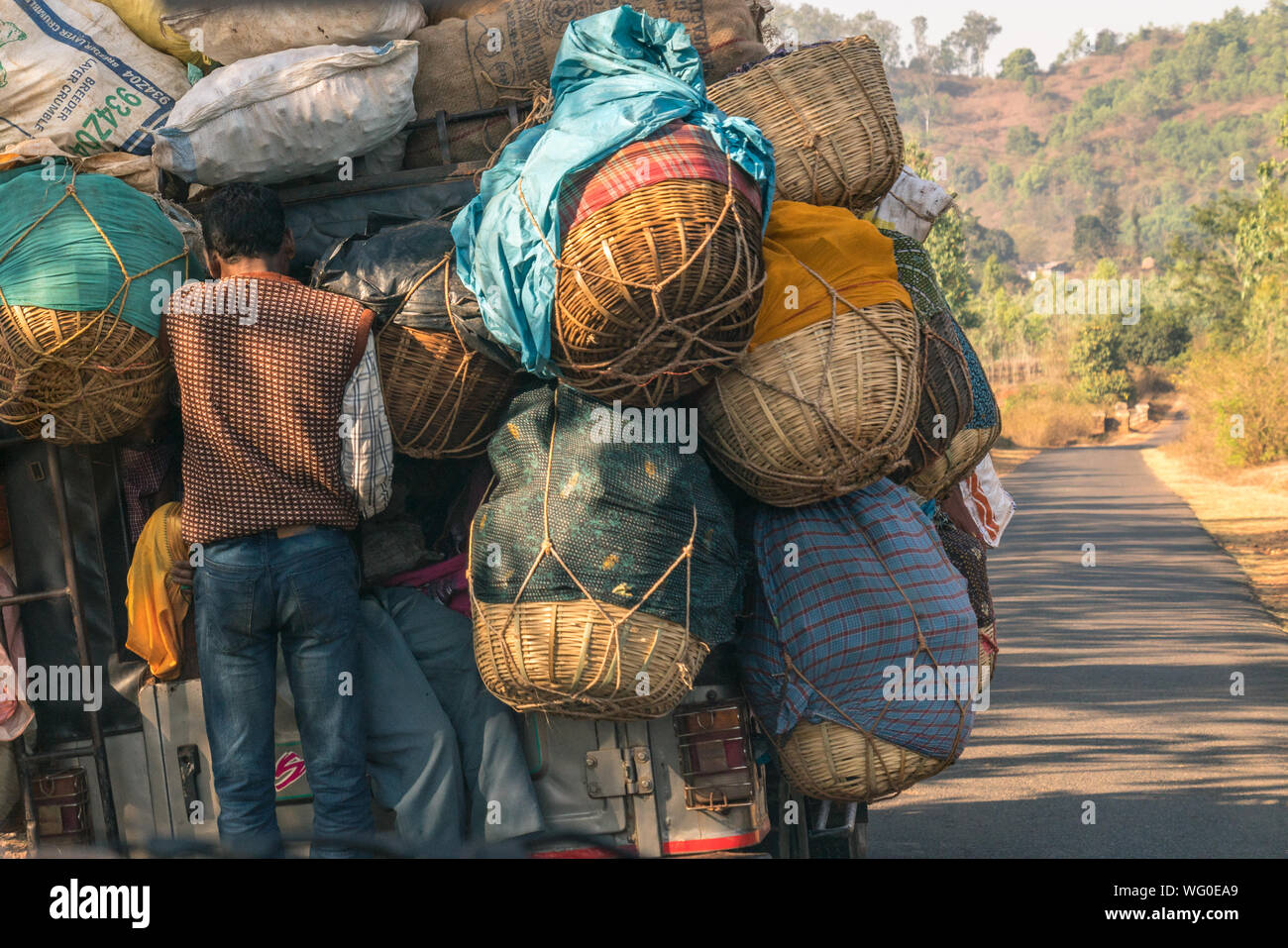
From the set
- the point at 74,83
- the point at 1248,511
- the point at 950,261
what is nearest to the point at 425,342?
the point at 74,83

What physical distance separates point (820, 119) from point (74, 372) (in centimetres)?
203

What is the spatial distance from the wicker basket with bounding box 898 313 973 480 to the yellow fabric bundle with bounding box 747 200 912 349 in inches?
15.3

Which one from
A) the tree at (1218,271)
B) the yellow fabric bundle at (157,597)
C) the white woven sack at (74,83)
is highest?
the tree at (1218,271)

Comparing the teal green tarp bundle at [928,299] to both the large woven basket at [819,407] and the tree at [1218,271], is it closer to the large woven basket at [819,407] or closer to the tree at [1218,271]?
the large woven basket at [819,407]

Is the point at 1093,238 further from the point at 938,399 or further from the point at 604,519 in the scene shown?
the point at 604,519

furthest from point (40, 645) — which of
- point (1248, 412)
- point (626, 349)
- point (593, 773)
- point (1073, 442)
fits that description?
point (1073, 442)

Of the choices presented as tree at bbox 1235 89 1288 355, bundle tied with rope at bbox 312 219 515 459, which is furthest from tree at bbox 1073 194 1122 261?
bundle tied with rope at bbox 312 219 515 459

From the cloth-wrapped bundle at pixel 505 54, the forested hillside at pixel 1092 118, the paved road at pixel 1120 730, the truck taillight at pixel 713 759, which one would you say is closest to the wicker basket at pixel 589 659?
the truck taillight at pixel 713 759

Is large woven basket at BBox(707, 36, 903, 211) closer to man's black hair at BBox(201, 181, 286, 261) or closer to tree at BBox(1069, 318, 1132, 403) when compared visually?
man's black hair at BBox(201, 181, 286, 261)

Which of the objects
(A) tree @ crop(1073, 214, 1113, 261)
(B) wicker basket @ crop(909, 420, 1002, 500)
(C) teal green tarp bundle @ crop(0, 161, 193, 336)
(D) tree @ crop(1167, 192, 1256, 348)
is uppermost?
(A) tree @ crop(1073, 214, 1113, 261)

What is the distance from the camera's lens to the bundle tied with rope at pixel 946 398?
361cm

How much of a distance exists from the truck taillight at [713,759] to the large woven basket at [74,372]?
1549mm

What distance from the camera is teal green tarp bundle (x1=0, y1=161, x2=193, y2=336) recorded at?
2877 mm

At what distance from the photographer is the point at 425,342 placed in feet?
10.2
